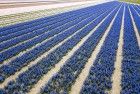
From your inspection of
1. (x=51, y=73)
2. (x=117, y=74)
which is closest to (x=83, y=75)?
(x=51, y=73)

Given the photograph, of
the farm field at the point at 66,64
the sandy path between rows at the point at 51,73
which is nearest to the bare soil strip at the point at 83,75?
the farm field at the point at 66,64

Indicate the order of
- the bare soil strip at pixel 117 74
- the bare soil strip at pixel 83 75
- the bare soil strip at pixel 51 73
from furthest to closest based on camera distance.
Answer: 1. the bare soil strip at pixel 117 74
2. the bare soil strip at pixel 83 75
3. the bare soil strip at pixel 51 73

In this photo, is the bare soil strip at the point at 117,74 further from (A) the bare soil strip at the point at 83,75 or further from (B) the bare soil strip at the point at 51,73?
(B) the bare soil strip at the point at 51,73

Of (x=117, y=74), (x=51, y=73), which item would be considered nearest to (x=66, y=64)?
(x=51, y=73)

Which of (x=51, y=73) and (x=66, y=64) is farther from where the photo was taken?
(x=66, y=64)

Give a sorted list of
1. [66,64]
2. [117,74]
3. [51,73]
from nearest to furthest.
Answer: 1. [51,73]
2. [117,74]
3. [66,64]

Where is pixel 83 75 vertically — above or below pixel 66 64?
above

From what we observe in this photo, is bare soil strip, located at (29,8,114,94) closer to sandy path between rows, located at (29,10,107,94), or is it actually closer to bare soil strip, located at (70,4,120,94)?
sandy path between rows, located at (29,10,107,94)

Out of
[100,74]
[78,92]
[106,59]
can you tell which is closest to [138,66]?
[106,59]

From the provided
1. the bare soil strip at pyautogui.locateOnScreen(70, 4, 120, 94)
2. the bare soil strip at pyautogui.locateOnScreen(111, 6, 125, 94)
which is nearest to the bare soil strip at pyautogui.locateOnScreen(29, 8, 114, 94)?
the bare soil strip at pyautogui.locateOnScreen(70, 4, 120, 94)

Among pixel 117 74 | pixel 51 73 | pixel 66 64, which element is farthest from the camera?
pixel 66 64

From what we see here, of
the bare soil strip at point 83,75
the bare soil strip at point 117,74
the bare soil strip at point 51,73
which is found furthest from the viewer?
the bare soil strip at point 117,74

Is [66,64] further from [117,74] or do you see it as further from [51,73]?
[117,74]
